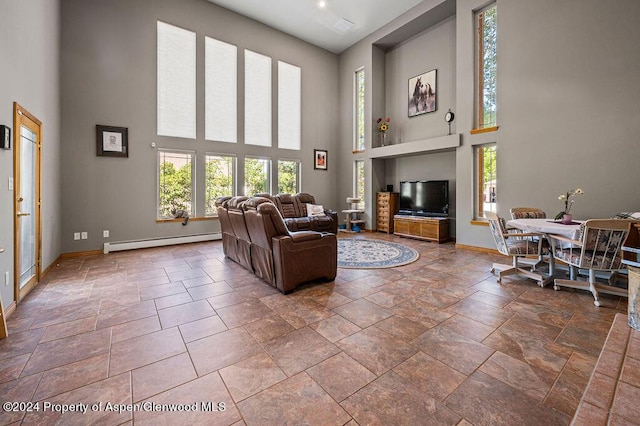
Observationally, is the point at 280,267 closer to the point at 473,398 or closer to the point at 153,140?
the point at 473,398

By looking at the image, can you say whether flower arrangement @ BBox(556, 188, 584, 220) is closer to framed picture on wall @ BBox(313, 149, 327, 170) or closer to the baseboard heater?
framed picture on wall @ BBox(313, 149, 327, 170)

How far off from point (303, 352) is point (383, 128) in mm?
6822

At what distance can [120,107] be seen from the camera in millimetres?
5281

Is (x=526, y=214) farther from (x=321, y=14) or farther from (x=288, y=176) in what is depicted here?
(x=321, y=14)

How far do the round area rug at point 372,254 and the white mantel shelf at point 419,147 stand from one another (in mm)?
2374

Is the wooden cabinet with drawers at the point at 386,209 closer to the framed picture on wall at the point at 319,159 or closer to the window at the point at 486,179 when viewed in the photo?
the framed picture on wall at the point at 319,159

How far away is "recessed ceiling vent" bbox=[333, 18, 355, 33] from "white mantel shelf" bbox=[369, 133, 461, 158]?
327 cm

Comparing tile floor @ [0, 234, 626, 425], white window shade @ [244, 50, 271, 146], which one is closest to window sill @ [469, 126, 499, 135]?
tile floor @ [0, 234, 626, 425]

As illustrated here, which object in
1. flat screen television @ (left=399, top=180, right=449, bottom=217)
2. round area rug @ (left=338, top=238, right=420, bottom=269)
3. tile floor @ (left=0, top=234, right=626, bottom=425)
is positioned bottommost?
tile floor @ (left=0, top=234, right=626, bottom=425)

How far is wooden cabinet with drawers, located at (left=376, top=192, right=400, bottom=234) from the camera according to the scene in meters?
7.47

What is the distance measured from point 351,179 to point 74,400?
7.60 m

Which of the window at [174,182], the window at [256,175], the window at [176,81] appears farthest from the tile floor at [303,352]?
the window at [256,175]

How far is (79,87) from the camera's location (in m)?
4.86

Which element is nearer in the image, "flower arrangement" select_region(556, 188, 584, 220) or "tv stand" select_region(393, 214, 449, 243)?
"flower arrangement" select_region(556, 188, 584, 220)
